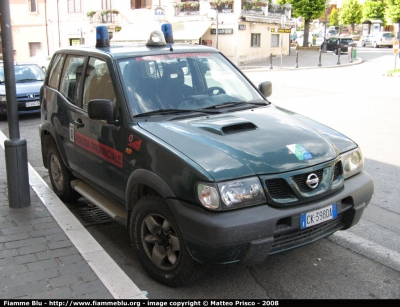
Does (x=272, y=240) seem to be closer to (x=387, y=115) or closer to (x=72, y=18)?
(x=387, y=115)

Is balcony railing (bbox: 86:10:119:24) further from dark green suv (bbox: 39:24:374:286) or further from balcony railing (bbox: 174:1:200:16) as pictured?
dark green suv (bbox: 39:24:374:286)

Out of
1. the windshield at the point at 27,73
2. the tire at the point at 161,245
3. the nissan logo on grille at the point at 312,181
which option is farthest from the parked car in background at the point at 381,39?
the tire at the point at 161,245

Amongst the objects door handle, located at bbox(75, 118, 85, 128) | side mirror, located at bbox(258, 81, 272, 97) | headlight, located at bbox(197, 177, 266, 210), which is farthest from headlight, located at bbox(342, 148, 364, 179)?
door handle, located at bbox(75, 118, 85, 128)

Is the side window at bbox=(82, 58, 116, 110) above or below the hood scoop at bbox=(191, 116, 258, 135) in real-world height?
above

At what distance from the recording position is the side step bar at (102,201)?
14.3ft

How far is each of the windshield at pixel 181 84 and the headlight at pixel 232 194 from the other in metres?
1.24

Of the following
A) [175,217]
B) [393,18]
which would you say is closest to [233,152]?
[175,217]

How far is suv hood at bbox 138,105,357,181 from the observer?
3.47 m

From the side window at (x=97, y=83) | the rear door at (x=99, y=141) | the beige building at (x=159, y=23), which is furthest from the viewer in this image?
the beige building at (x=159, y=23)

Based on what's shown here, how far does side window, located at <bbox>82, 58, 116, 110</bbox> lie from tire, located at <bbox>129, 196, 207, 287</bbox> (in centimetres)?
118

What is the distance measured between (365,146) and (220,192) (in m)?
6.07

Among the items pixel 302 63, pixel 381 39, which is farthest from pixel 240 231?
pixel 381 39

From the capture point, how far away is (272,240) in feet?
11.1

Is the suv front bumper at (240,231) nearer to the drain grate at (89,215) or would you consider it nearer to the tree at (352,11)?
the drain grate at (89,215)
